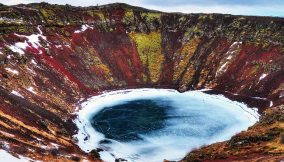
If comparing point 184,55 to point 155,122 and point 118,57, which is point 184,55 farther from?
point 155,122

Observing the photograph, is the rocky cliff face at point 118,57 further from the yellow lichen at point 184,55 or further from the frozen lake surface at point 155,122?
the frozen lake surface at point 155,122

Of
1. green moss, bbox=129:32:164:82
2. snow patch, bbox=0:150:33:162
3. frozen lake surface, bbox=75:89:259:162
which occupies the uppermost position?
green moss, bbox=129:32:164:82

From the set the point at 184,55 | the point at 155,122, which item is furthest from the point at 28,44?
the point at 184,55

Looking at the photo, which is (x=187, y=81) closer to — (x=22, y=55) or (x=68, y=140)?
(x=22, y=55)

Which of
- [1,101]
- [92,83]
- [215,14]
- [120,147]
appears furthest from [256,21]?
[1,101]

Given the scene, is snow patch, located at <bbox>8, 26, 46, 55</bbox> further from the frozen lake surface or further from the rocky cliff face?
the frozen lake surface

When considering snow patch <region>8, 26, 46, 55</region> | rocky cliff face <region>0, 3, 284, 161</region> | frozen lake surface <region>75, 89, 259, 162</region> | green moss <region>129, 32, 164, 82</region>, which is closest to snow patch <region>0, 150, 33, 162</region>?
rocky cliff face <region>0, 3, 284, 161</region>
